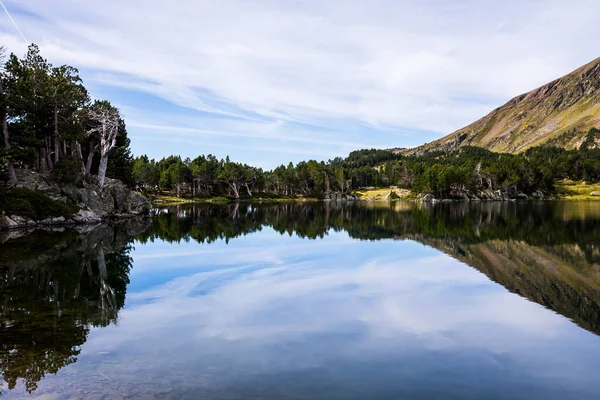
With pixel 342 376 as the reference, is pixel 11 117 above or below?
above

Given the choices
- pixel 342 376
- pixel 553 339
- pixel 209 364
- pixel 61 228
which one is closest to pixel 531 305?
pixel 553 339

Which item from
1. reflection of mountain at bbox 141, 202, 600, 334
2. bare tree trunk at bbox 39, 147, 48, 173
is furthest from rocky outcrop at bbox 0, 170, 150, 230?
reflection of mountain at bbox 141, 202, 600, 334

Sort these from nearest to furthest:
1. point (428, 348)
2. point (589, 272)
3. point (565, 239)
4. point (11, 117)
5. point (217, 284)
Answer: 1. point (428, 348)
2. point (217, 284)
3. point (589, 272)
4. point (565, 239)
5. point (11, 117)

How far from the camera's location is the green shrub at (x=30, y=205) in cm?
5141

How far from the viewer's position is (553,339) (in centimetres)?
1716

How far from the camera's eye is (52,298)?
21.3 m

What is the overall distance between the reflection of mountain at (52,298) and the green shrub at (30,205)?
13.3 m

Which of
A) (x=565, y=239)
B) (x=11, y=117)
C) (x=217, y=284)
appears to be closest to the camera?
(x=217, y=284)

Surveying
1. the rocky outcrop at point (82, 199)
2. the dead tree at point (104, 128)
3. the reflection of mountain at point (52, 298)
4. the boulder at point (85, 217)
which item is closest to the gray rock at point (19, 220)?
the rocky outcrop at point (82, 199)

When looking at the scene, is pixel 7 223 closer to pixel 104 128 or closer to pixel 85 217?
pixel 85 217

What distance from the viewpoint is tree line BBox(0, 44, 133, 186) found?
56.8 metres

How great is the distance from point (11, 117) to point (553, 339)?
70297 millimetres

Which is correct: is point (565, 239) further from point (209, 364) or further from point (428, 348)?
point (209, 364)

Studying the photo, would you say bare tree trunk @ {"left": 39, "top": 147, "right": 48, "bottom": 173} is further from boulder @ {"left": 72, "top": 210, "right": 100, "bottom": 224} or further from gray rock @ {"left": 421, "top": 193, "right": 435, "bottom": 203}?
gray rock @ {"left": 421, "top": 193, "right": 435, "bottom": 203}
